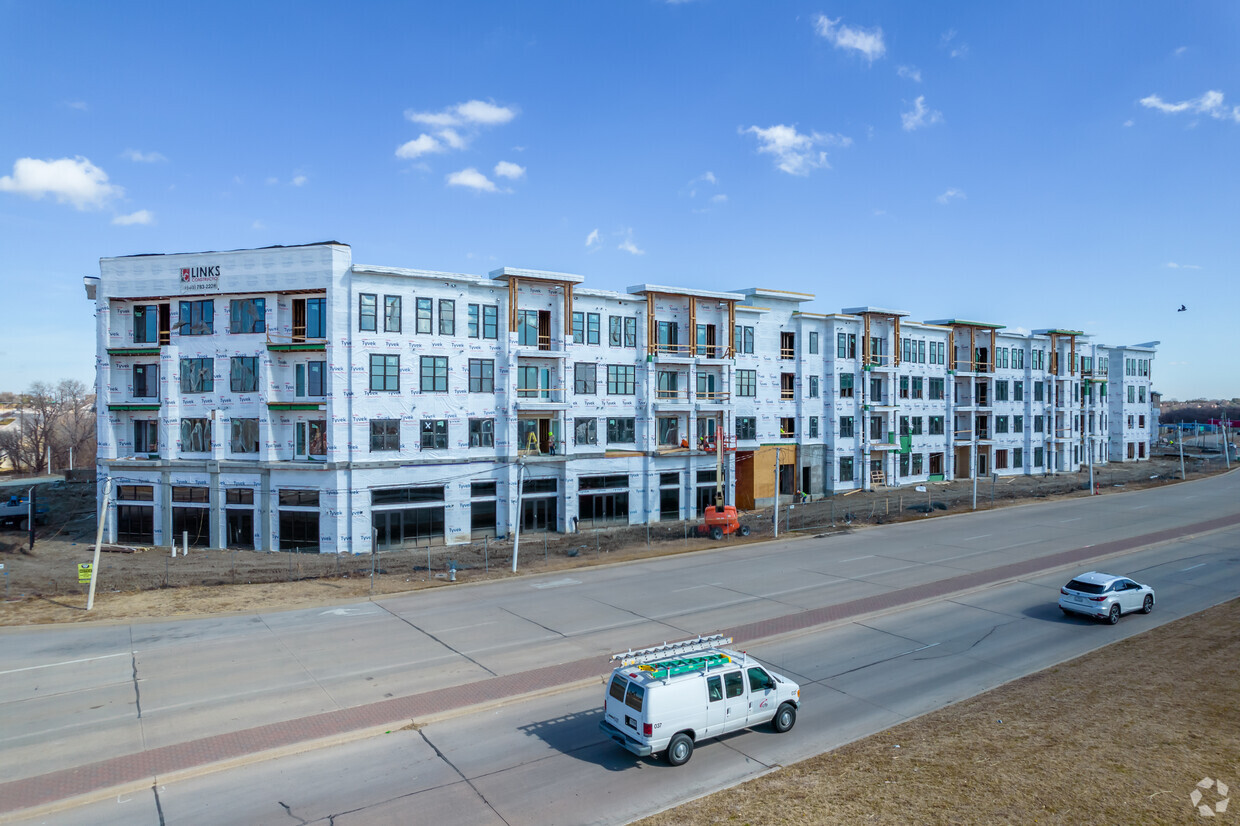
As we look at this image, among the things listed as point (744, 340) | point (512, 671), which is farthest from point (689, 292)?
point (512, 671)

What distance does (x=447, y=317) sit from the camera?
149 feet

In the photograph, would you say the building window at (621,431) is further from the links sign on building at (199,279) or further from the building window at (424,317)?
the links sign on building at (199,279)

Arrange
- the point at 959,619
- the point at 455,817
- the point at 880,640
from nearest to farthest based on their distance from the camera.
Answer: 1. the point at 455,817
2. the point at 880,640
3. the point at 959,619

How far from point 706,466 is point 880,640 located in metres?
32.0

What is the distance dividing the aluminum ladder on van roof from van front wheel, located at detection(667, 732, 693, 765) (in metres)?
1.68

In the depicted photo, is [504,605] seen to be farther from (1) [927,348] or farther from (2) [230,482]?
(1) [927,348]

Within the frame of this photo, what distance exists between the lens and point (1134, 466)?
94125 mm

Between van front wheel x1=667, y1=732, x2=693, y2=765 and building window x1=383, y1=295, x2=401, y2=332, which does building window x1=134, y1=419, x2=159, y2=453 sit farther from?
van front wheel x1=667, y1=732, x2=693, y2=765

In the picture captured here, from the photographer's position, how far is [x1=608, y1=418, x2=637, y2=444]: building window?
172ft

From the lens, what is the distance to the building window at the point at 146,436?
4581 cm

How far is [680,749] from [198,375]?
4044cm

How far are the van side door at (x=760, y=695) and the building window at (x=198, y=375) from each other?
1551 inches

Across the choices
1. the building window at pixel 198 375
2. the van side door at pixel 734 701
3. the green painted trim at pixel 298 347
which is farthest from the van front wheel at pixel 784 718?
the building window at pixel 198 375

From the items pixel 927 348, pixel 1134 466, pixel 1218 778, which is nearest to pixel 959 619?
pixel 1218 778
